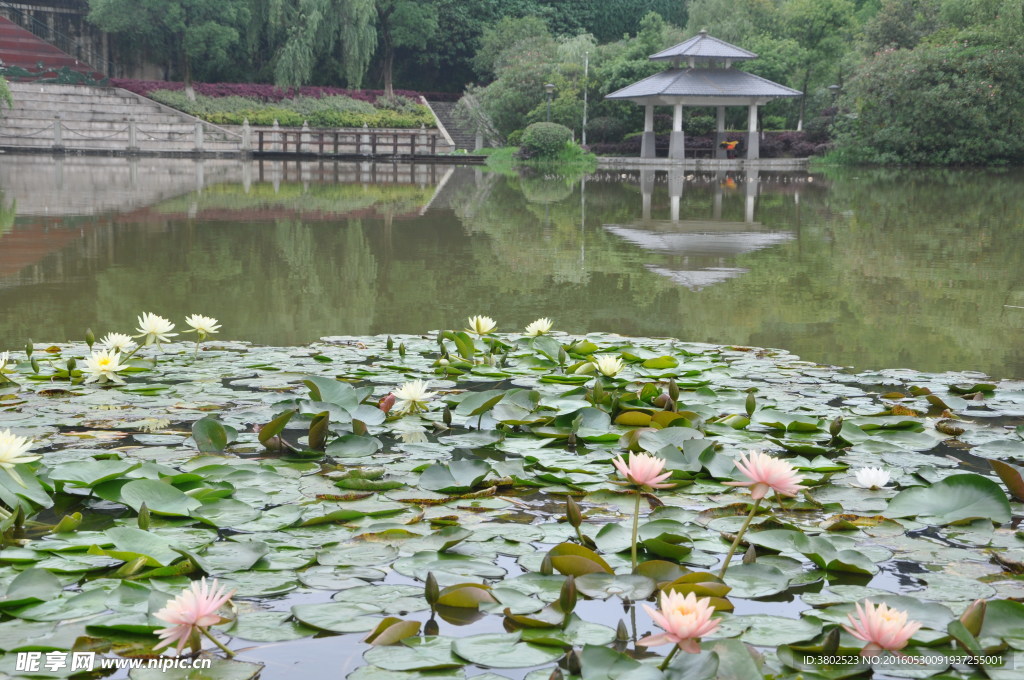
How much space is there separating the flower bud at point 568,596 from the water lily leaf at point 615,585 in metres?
0.14

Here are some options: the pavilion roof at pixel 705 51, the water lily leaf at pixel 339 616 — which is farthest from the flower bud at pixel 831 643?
the pavilion roof at pixel 705 51

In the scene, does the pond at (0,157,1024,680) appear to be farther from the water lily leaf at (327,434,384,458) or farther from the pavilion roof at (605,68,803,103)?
the pavilion roof at (605,68,803,103)

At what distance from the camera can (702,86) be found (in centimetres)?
2869

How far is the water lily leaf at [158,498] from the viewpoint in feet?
7.63

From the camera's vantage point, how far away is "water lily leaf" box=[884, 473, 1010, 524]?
235 cm

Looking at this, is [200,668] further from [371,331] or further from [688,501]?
[371,331]

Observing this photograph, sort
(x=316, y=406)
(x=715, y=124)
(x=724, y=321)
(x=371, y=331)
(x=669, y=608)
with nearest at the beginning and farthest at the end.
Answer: (x=669, y=608), (x=316, y=406), (x=371, y=331), (x=724, y=321), (x=715, y=124)

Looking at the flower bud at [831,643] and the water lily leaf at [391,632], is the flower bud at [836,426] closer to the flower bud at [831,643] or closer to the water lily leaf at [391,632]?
the flower bud at [831,643]

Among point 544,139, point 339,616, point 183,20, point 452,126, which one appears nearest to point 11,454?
point 339,616

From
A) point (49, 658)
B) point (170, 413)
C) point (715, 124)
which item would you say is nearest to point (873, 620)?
point (49, 658)

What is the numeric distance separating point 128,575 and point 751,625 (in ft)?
3.93

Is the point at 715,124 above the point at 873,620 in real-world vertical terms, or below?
above

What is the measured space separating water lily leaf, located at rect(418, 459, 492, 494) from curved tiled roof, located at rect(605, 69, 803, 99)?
26.4m

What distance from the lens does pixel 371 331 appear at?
197 inches
